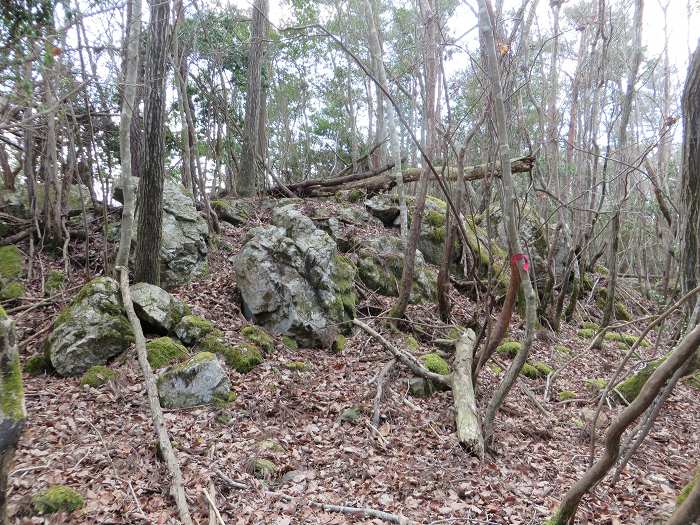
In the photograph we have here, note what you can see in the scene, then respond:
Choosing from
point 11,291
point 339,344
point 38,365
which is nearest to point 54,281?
point 11,291

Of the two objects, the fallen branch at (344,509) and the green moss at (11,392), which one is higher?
the green moss at (11,392)

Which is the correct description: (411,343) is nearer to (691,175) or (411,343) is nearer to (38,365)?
(691,175)

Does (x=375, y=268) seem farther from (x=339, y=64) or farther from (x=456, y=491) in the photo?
(x=339, y=64)

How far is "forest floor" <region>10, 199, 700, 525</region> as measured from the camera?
3965 mm

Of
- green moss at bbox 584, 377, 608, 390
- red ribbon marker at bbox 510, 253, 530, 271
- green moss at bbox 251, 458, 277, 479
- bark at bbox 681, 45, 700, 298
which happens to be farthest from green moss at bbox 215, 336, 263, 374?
bark at bbox 681, 45, 700, 298

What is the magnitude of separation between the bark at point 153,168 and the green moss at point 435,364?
4.70m

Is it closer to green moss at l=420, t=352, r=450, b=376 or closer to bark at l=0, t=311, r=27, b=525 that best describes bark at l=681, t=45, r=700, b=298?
green moss at l=420, t=352, r=450, b=376

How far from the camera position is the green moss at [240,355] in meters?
6.38

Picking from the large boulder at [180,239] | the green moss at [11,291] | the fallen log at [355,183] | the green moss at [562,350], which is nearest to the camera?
the green moss at [11,291]

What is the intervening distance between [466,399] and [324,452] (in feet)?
6.24

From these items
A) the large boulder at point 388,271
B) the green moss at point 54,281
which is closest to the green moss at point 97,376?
the green moss at point 54,281

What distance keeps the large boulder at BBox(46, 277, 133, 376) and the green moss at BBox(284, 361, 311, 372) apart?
2.30 meters

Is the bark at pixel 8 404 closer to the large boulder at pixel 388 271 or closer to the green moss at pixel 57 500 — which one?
the green moss at pixel 57 500

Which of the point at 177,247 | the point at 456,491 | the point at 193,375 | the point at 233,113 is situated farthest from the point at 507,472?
the point at 233,113
